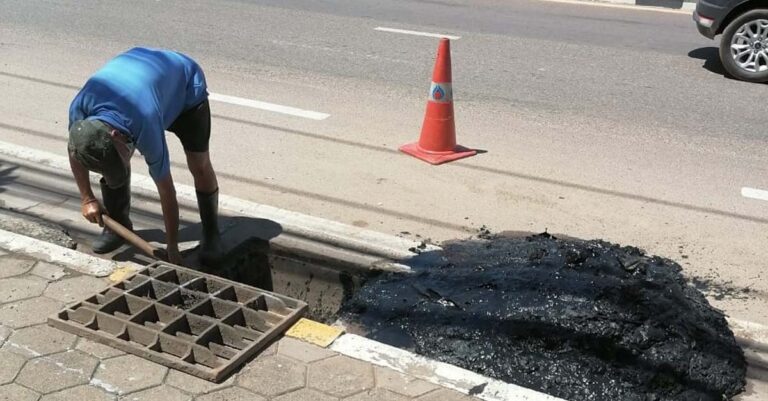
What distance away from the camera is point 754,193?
17.8ft

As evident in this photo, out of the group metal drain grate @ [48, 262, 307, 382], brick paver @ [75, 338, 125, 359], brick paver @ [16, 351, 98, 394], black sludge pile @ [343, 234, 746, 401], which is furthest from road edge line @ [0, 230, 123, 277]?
black sludge pile @ [343, 234, 746, 401]

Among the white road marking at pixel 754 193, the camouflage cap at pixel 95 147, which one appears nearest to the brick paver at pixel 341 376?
the camouflage cap at pixel 95 147

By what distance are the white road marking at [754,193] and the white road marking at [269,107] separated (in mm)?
3440

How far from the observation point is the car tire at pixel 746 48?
8414mm

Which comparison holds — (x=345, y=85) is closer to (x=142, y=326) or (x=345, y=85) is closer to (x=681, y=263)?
(x=681, y=263)

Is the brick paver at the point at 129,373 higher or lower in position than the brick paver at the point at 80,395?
higher

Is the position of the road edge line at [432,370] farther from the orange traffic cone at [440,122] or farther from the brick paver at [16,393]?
the orange traffic cone at [440,122]

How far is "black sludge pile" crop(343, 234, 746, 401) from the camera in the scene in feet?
10.7

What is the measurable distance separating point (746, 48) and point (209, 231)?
679 centimetres

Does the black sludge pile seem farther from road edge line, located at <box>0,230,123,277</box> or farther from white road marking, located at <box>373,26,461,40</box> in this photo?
white road marking, located at <box>373,26,461,40</box>

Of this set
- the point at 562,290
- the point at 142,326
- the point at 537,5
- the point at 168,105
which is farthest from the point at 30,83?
the point at 537,5

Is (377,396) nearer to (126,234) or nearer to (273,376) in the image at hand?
(273,376)

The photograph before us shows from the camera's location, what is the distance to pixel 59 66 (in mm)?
8164

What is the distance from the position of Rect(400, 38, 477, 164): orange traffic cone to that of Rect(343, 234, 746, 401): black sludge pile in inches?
73.1
